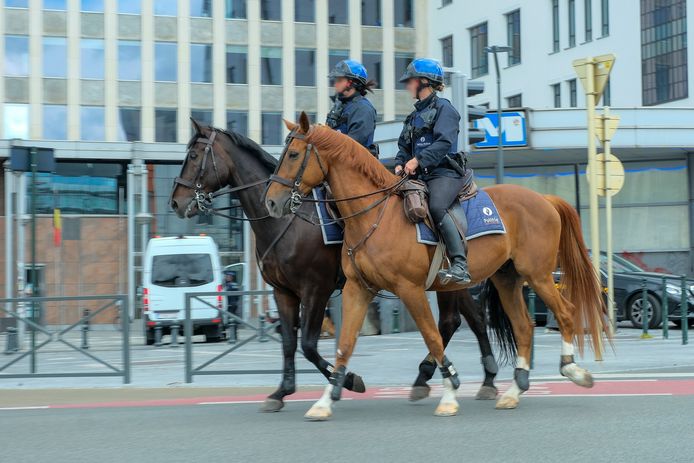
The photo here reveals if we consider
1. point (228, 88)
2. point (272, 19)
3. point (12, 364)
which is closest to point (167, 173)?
point (228, 88)

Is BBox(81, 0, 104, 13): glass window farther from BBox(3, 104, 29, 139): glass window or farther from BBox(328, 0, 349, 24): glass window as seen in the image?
BBox(328, 0, 349, 24): glass window

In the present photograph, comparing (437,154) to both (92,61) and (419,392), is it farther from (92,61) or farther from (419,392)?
(92,61)

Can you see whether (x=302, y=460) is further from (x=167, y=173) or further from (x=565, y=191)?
(x=167, y=173)

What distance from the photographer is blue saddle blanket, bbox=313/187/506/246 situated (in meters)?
8.77

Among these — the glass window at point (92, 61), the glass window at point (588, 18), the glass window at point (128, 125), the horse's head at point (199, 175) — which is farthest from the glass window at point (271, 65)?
the horse's head at point (199, 175)

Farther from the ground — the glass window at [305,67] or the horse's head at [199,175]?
the glass window at [305,67]

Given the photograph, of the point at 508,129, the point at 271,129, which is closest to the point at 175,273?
the point at 508,129

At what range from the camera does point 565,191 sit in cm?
3653

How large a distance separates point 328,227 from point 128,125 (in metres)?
38.5

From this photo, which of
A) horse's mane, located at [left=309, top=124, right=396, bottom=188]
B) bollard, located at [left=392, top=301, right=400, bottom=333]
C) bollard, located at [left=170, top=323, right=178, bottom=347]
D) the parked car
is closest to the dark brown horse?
horse's mane, located at [left=309, top=124, right=396, bottom=188]

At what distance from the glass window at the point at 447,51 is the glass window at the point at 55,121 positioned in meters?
14.9

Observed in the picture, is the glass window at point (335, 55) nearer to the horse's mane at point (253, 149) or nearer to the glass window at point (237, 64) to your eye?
the glass window at point (237, 64)

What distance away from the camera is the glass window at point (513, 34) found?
154 feet

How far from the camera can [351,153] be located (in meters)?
8.73
